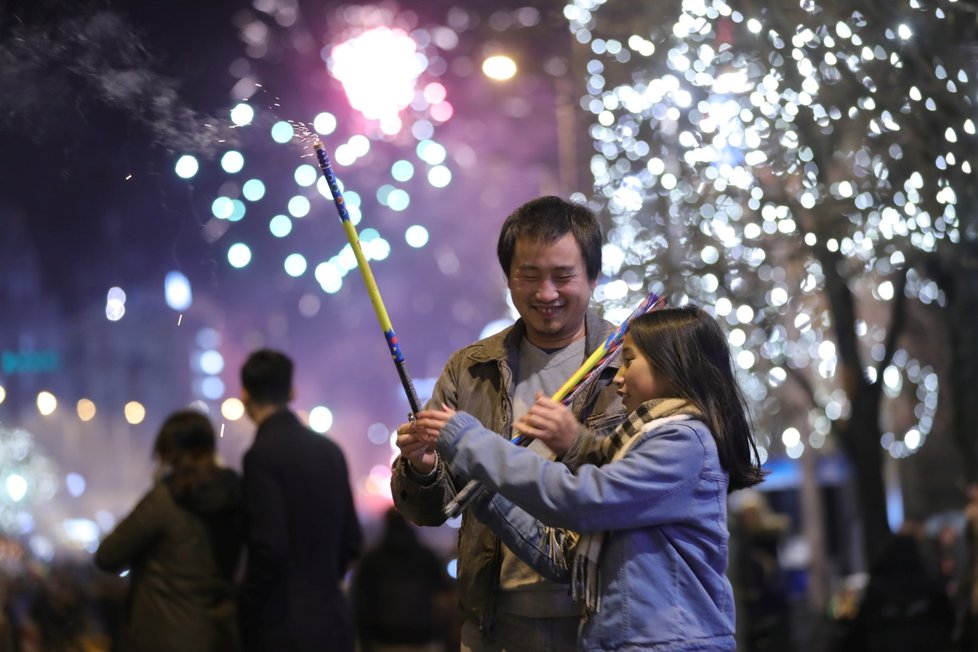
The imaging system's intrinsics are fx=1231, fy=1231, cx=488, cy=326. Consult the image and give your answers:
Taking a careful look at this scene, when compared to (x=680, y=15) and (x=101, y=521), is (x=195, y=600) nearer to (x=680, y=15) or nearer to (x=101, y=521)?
(x=680, y=15)

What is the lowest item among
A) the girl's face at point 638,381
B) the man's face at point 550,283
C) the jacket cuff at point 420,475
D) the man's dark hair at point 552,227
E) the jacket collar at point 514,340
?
the jacket cuff at point 420,475

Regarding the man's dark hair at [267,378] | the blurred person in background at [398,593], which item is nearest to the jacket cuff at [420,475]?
the man's dark hair at [267,378]

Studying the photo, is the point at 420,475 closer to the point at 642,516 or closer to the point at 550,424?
the point at 550,424

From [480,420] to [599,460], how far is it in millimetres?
385

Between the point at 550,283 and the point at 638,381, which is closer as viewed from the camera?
the point at 638,381

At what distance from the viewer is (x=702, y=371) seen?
3148 mm

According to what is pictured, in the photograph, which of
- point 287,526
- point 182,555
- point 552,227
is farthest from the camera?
point 182,555

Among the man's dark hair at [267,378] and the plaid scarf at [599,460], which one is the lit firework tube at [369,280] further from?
the man's dark hair at [267,378]

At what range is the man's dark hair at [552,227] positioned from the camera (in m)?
3.41

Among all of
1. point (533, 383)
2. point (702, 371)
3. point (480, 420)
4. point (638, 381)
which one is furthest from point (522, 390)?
point (702, 371)

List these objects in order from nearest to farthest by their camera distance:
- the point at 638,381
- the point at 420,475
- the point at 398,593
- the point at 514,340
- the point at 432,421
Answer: the point at 432,421, the point at 638,381, the point at 420,475, the point at 514,340, the point at 398,593

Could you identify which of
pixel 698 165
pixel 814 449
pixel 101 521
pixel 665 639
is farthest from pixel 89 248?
pixel 814 449

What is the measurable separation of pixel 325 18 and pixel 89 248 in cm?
464

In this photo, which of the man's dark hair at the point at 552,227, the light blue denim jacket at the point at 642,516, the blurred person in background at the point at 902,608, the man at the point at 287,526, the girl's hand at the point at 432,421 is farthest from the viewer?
the blurred person in background at the point at 902,608
